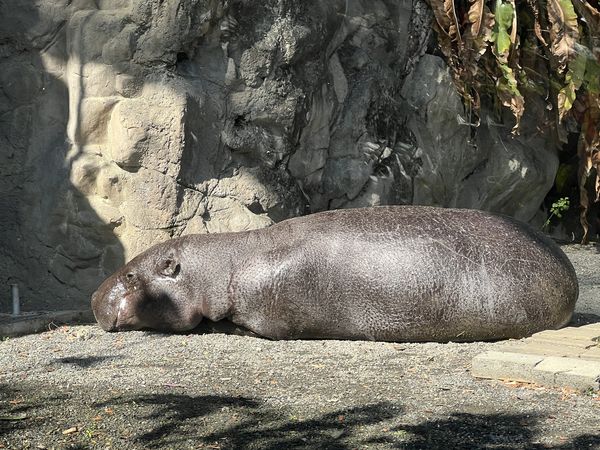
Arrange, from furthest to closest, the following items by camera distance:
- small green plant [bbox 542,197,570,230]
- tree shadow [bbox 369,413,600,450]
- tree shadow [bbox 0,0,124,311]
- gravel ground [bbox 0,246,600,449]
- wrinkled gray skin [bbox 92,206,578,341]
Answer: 1. small green plant [bbox 542,197,570,230]
2. tree shadow [bbox 0,0,124,311]
3. wrinkled gray skin [bbox 92,206,578,341]
4. gravel ground [bbox 0,246,600,449]
5. tree shadow [bbox 369,413,600,450]

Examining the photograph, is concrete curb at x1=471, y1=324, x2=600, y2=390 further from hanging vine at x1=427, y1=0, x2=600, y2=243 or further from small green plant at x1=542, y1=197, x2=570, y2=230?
small green plant at x1=542, y1=197, x2=570, y2=230

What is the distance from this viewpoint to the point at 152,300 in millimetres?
6824

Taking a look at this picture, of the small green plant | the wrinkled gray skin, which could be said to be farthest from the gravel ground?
the small green plant

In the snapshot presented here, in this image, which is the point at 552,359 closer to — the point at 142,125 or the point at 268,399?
the point at 268,399

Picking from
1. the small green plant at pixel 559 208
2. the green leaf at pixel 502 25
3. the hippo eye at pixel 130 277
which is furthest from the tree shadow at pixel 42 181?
the small green plant at pixel 559 208

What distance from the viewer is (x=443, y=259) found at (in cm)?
638

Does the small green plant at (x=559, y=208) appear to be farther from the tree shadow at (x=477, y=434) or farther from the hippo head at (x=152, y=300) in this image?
the tree shadow at (x=477, y=434)

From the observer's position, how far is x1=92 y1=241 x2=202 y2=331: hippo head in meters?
6.79

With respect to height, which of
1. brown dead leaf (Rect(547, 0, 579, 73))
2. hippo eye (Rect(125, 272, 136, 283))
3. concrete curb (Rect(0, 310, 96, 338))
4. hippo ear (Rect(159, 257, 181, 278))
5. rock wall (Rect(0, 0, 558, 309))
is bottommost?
concrete curb (Rect(0, 310, 96, 338))

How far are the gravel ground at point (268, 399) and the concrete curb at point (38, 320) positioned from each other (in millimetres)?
205

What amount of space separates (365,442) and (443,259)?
99.6 inches

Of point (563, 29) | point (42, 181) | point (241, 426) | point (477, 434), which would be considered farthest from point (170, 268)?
point (563, 29)

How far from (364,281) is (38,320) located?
7.55 feet

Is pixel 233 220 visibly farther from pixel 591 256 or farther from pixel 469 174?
pixel 591 256
